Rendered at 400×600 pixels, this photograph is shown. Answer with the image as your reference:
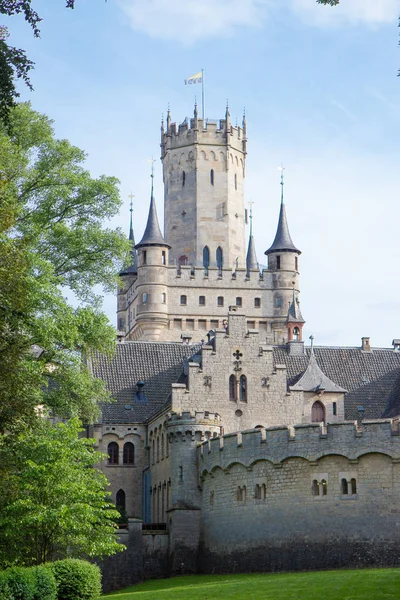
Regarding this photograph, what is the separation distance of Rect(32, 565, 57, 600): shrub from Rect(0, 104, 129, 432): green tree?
21.6 ft

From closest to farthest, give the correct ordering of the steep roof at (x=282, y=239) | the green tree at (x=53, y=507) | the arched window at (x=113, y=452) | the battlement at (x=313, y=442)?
the green tree at (x=53, y=507) < the battlement at (x=313, y=442) < the arched window at (x=113, y=452) < the steep roof at (x=282, y=239)

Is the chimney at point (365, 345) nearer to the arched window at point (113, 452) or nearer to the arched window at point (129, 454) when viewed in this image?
the arched window at point (129, 454)

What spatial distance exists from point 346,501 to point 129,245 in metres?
14.7

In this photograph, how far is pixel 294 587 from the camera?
49.8 meters

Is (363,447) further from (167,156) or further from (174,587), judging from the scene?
(167,156)

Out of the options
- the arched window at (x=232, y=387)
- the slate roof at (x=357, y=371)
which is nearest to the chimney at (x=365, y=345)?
the slate roof at (x=357, y=371)

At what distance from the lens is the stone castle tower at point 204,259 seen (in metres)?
118

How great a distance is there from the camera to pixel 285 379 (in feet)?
252

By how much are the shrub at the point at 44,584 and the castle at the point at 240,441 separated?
517 inches

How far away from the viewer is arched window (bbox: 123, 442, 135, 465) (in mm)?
80812

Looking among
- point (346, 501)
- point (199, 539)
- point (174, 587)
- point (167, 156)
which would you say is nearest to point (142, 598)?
point (174, 587)

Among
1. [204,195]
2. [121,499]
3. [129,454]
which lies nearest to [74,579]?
[121,499]

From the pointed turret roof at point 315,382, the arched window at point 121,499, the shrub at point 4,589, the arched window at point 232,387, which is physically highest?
the pointed turret roof at point 315,382

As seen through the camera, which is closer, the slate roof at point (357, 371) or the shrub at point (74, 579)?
the shrub at point (74, 579)
